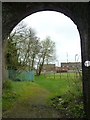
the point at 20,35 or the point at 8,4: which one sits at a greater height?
the point at 8,4

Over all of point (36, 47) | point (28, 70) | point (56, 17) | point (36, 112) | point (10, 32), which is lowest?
point (36, 112)

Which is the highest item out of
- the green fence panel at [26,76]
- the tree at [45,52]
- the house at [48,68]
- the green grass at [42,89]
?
the tree at [45,52]

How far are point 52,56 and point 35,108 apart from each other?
2.50 feet

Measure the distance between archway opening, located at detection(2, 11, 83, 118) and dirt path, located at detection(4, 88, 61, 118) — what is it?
0.04 m

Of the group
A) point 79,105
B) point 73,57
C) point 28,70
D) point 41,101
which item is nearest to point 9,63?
point 28,70

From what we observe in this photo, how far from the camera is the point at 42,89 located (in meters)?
3.14

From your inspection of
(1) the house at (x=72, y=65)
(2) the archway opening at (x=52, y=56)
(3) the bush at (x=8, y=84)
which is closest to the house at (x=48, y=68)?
(2) the archway opening at (x=52, y=56)

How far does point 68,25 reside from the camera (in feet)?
10.6

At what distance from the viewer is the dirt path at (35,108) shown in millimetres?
3123

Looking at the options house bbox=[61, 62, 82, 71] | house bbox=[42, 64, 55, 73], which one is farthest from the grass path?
house bbox=[61, 62, 82, 71]

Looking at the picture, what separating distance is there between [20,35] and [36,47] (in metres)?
0.28

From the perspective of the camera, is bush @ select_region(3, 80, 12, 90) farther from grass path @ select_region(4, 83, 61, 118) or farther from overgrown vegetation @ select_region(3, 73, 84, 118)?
grass path @ select_region(4, 83, 61, 118)

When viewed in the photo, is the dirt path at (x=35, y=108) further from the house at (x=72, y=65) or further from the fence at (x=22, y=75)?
the house at (x=72, y=65)

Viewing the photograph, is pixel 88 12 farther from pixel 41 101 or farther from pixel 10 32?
pixel 41 101
